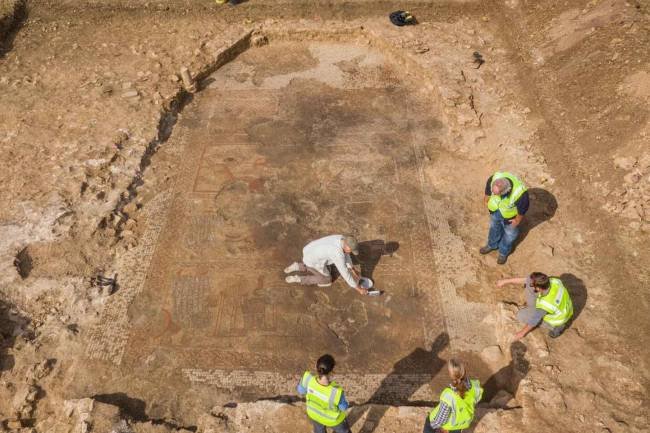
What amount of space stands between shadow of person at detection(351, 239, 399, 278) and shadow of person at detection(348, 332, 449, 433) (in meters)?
1.29

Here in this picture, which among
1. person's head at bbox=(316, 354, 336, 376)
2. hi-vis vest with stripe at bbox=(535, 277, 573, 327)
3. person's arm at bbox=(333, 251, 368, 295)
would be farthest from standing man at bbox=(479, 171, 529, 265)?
person's head at bbox=(316, 354, 336, 376)

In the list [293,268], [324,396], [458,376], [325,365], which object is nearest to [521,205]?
[458,376]

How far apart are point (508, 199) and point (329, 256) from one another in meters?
2.39

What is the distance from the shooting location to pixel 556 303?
4.79 metres

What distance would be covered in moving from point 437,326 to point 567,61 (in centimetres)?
622

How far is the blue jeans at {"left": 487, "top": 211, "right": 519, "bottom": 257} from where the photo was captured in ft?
19.2

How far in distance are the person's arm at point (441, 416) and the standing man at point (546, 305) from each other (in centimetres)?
175

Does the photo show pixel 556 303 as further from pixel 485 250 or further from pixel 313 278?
pixel 313 278

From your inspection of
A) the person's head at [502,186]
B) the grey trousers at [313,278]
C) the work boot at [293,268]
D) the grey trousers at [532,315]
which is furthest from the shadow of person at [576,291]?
the work boot at [293,268]

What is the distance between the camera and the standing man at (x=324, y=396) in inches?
151

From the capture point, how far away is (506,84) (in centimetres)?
880

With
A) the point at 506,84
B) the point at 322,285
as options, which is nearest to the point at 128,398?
the point at 322,285

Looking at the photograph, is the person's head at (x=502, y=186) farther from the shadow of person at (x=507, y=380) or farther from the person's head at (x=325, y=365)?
the person's head at (x=325, y=365)

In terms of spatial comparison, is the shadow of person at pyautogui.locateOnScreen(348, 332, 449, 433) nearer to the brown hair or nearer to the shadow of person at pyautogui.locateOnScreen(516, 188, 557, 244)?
the brown hair
